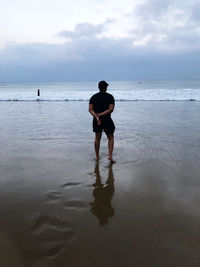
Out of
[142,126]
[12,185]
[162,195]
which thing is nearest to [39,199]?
[12,185]

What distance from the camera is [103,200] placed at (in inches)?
125

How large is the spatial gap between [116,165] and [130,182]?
2.95ft

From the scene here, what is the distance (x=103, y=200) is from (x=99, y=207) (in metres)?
A: 0.21

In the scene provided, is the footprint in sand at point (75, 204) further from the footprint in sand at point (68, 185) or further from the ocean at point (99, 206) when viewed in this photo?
the footprint in sand at point (68, 185)

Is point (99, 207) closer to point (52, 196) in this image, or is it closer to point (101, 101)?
point (52, 196)

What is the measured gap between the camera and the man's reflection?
2.79 metres

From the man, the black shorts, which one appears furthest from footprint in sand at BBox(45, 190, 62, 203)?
the black shorts

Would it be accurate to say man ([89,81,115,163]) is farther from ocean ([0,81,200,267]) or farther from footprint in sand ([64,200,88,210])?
footprint in sand ([64,200,88,210])

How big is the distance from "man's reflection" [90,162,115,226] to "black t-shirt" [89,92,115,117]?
1619 millimetres

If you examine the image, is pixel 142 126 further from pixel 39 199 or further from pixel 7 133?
pixel 39 199

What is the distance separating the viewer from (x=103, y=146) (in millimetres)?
6312

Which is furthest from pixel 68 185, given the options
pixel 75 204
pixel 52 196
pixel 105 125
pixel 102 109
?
pixel 102 109

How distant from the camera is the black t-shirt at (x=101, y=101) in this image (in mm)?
4941

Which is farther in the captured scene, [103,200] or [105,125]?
[105,125]
